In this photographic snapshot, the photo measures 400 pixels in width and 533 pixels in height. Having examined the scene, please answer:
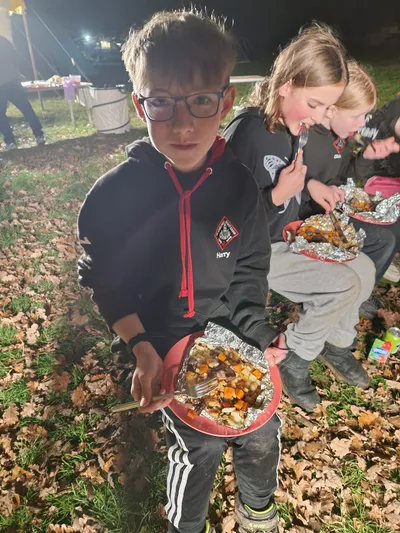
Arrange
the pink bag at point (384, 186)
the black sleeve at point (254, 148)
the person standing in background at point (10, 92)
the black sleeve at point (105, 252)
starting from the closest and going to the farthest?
the black sleeve at point (105, 252), the black sleeve at point (254, 148), the pink bag at point (384, 186), the person standing in background at point (10, 92)

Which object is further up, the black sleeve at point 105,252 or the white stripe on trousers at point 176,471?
the black sleeve at point 105,252

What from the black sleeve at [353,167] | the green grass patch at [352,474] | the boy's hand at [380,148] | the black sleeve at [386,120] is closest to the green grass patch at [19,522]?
the green grass patch at [352,474]

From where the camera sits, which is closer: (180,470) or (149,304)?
(180,470)

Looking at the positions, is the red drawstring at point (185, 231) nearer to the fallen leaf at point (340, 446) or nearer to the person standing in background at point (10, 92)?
the fallen leaf at point (340, 446)

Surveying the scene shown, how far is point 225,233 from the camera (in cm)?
187

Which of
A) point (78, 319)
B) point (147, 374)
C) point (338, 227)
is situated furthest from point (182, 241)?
point (78, 319)

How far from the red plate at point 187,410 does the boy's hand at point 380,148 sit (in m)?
2.49

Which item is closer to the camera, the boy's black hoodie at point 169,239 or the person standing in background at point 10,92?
the boy's black hoodie at point 169,239

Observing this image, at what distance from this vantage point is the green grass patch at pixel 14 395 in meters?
2.80

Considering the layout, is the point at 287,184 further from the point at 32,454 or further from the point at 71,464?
the point at 32,454

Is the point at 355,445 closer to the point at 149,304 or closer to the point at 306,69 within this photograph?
the point at 149,304

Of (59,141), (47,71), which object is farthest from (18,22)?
(59,141)

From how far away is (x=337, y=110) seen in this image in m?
2.70

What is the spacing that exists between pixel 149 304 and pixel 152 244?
324mm
